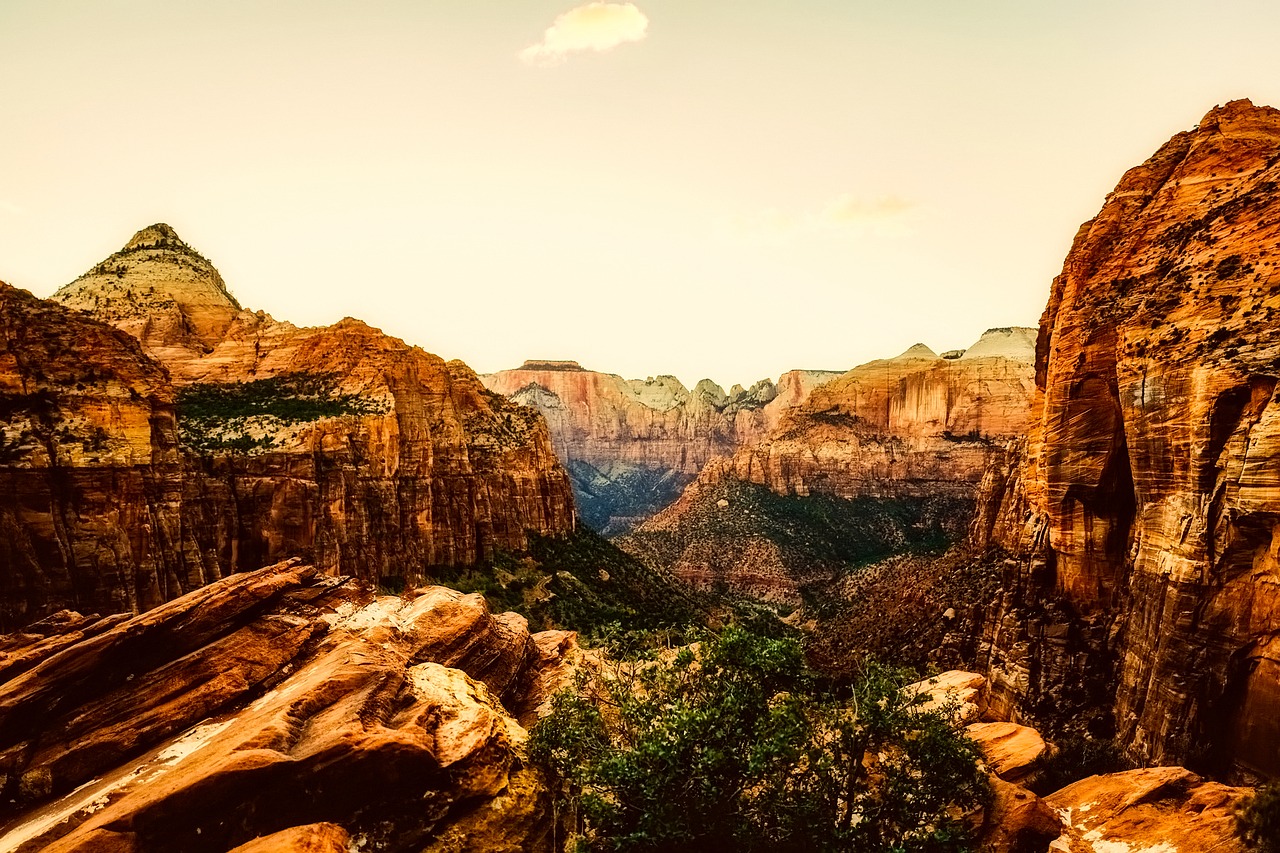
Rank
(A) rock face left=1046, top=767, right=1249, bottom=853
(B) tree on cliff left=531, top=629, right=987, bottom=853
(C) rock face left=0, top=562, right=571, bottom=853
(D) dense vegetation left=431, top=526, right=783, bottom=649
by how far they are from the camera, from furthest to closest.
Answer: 1. (D) dense vegetation left=431, top=526, right=783, bottom=649
2. (A) rock face left=1046, top=767, right=1249, bottom=853
3. (B) tree on cliff left=531, top=629, right=987, bottom=853
4. (C) rock face left=0, top=562, right=571, bottom=853

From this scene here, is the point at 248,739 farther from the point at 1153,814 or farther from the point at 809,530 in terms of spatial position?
the point at 809,530

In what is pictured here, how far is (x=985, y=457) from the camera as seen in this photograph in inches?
3871

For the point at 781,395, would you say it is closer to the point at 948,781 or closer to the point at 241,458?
the point at 241,458

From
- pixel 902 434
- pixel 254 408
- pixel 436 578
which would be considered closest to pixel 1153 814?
pixel 436 578

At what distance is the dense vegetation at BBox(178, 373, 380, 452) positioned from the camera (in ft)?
136

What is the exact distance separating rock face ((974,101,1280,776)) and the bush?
4.14 metres

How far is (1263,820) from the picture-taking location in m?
13.9

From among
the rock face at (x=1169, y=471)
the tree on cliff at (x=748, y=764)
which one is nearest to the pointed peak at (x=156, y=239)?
the tree on cliff at (x=748, y=764)

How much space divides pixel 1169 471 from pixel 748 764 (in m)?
18.3

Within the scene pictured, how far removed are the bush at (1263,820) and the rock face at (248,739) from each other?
1521cm

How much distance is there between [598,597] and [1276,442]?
46.7 m

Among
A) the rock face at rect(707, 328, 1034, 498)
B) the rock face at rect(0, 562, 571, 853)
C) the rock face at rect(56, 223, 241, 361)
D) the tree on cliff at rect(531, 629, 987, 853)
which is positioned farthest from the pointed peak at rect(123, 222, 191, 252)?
the rock face at rect(707, 328, 1034, 498)

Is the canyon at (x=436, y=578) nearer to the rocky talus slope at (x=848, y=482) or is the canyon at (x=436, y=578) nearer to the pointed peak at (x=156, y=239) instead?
the pointed peak at (x=156, y=239)

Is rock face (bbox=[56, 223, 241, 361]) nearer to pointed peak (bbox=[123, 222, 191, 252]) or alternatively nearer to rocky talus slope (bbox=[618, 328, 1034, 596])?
pointed peak (bbox=[123, 222, 191, 252])
